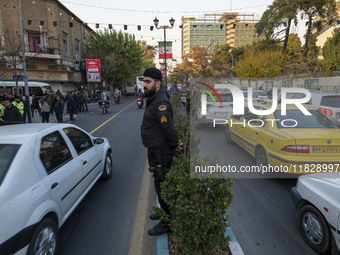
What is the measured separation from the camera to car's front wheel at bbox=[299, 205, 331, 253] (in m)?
2.73

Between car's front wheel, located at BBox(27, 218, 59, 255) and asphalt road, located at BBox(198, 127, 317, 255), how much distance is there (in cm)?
203

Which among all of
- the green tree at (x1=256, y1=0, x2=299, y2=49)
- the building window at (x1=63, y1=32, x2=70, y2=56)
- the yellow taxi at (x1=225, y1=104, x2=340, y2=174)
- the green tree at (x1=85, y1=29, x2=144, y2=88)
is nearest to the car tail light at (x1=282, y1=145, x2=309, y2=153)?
the yellow taxi at (x1=225, y1=104, x2=340, y2=174)

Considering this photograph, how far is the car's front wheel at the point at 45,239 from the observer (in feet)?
7.93

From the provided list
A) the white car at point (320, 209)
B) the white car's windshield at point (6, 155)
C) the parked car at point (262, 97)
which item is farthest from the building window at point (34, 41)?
the white car at point (320, 209)

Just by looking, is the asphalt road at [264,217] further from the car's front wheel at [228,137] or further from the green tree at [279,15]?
the green tree at [279,15]

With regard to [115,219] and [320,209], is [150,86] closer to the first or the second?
[115,219]

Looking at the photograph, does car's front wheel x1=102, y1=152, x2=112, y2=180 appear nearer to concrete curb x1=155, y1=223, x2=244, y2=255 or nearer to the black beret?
concrete curb x1=155, y1=223, x2=244, y2=255

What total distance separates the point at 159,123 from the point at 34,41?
3267 cm

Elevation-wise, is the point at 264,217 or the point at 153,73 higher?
the point at 153,73

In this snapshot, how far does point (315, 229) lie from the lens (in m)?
2.90

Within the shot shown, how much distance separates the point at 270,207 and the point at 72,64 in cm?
3551

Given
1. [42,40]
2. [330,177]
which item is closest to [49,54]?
[42,40]

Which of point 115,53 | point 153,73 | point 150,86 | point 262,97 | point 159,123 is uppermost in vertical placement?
point 115,53

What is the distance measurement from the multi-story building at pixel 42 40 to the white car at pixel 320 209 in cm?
2944
